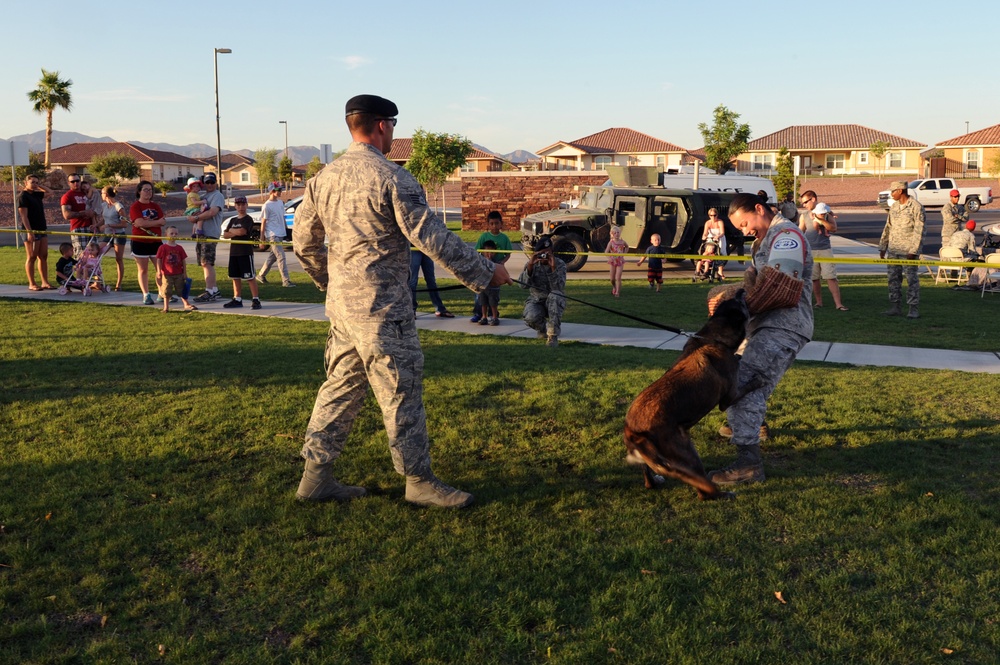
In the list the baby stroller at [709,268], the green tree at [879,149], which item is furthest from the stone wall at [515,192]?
the green tree at [879,149]

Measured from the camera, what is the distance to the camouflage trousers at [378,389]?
3.98m

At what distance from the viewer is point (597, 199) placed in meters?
18.4

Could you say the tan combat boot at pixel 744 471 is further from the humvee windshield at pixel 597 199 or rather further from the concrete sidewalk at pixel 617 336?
the humvee windshield at pixel 597 199

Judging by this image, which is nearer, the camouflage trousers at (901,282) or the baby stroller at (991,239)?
the camouflage trousers at (901,282)

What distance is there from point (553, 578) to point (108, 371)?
214 inches

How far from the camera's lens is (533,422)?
5.85 m

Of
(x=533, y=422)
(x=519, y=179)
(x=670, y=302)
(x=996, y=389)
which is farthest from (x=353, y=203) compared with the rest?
(x=519, y=179)

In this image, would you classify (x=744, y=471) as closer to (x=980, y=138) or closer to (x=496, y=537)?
(x=496, y=537)

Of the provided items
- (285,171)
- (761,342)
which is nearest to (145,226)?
(761,342)

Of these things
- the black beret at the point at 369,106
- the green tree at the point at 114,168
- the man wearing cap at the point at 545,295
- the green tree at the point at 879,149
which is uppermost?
the green tree at the point at 879,149

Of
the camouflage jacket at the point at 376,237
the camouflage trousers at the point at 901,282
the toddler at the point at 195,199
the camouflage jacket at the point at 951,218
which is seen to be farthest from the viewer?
the camouflage jacket at the point at 951,218

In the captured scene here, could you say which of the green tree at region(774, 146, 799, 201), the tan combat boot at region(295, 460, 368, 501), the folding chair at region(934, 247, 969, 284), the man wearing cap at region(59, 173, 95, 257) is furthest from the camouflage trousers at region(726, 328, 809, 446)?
the green tree at region(774, 146, 799, 201)

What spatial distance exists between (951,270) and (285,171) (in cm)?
6143

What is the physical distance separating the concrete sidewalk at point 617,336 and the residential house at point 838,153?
67.0 m
